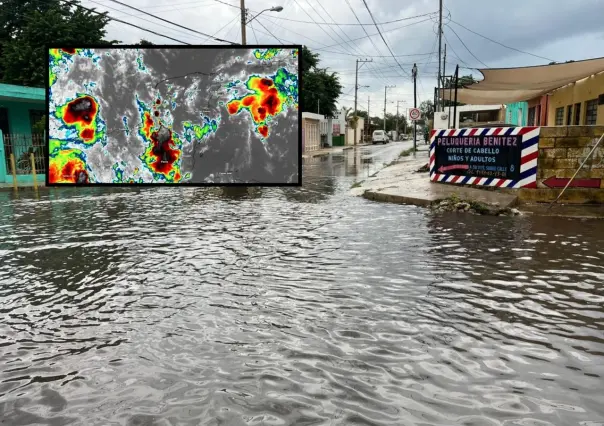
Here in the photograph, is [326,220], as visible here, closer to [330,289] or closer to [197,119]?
[330,289]

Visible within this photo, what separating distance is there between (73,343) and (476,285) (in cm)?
406

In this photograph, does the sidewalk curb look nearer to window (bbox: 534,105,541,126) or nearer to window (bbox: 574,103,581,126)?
window (bbox: 574,103,581,126)

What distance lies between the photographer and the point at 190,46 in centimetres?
437

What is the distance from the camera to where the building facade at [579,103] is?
54.4 feet

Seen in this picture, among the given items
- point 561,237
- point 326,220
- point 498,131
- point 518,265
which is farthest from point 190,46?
point 498,131

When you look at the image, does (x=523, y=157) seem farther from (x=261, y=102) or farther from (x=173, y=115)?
(x=173, y=115)

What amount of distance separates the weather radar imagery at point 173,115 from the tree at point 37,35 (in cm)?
2868

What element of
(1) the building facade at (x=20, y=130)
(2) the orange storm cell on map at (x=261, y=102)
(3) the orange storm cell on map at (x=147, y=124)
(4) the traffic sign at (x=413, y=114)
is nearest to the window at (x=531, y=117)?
(4) the traffic sign at (x=413, y=114)

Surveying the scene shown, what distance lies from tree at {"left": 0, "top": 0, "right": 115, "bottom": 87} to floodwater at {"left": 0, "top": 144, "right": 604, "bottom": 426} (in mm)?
26786

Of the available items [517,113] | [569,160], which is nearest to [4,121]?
[569,160]

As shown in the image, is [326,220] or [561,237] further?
[326,220]

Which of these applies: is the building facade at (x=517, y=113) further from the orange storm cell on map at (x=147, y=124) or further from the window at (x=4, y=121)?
the orange storm cell on map at (x=147, y=124)

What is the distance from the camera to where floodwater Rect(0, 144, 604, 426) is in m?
3.09

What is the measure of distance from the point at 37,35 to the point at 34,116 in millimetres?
9813
